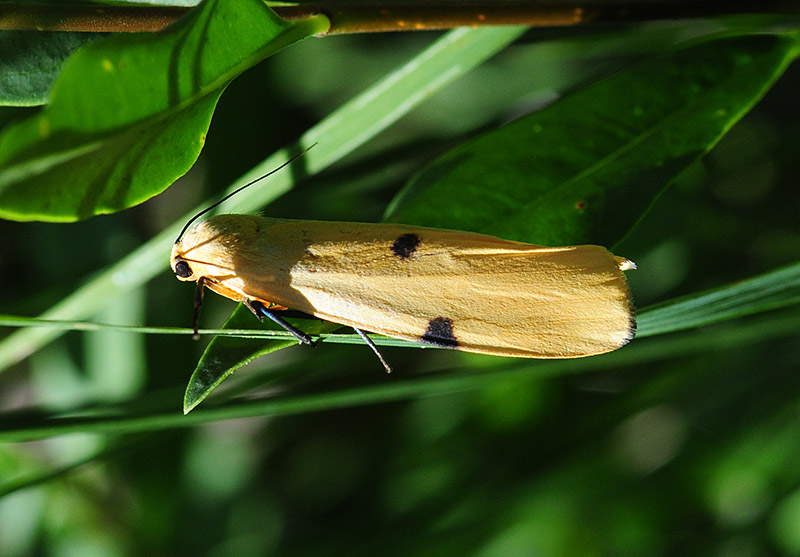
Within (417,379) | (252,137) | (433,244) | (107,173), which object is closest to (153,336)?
(252,137)

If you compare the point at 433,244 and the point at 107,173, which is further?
the point at 433,244

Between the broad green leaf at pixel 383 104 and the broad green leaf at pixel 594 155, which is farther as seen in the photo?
the broad green leaf at pixel 383 104

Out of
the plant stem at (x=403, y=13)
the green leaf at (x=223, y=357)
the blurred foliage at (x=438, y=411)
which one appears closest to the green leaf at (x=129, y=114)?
the plant stem at (x=403, y=13)

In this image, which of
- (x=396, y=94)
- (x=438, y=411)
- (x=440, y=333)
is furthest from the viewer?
(x=438, y=411)

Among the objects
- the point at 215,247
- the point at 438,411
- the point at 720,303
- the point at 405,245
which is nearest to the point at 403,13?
the point at 405,245

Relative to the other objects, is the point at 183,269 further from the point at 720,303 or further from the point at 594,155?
the point at 720,303

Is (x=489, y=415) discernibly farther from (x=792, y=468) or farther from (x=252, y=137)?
(x=252, y=137)

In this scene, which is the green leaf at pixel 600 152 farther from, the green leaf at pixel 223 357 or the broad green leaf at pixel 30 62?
the broad green leaf at pixel 30 62
